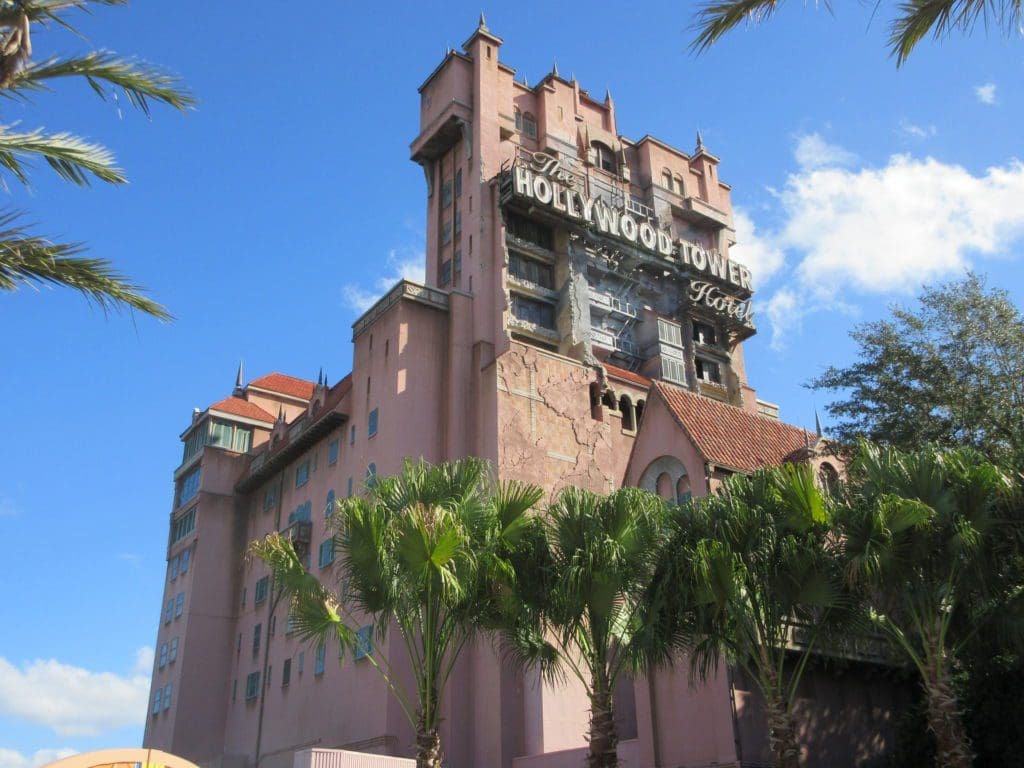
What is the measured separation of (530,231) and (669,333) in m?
8.61

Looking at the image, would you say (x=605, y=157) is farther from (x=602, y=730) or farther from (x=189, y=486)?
(x=602, y=730)

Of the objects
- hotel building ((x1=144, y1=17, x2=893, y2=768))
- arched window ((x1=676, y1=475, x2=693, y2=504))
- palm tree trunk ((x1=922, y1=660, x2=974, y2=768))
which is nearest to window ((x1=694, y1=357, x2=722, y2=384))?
hotel building ((x1=144, y1=17, x2=893, y2=768))

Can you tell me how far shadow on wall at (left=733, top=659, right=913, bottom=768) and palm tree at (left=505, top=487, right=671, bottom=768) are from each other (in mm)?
5530

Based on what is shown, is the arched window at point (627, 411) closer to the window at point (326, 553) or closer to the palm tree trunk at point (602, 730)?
the window at point (326, 553)

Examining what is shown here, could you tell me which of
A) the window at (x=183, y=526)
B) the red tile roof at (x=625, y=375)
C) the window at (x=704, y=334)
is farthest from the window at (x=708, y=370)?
the window at (x=183, y=526)

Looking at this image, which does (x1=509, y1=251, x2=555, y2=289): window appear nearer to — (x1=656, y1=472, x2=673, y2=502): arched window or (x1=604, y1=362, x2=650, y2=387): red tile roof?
(x1=604, y1=362, x2=650, y2=387): red tile roof

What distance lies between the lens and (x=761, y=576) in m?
18.1

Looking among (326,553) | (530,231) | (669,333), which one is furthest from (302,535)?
(669,333)

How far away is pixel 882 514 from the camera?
17109 mm

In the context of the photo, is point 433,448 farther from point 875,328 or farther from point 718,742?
point 718,742

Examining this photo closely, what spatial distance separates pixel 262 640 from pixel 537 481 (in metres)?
15.9

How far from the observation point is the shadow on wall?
23328mm

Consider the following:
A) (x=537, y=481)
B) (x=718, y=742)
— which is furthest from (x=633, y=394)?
(x=718, y=742)

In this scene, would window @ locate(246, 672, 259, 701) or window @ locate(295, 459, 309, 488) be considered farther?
window @ locate(295, 459, 309, 488)
